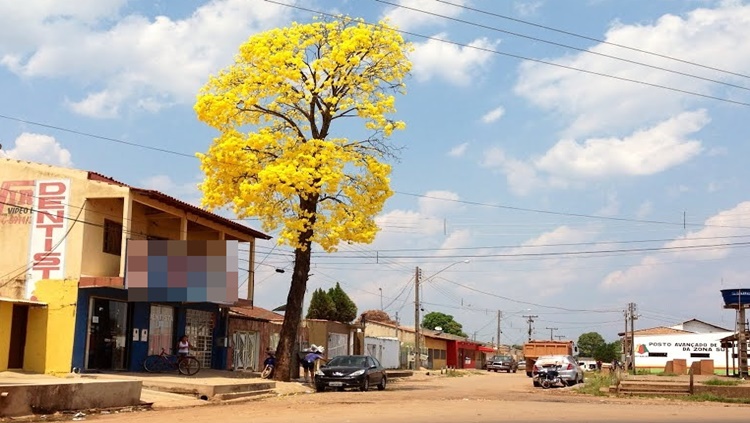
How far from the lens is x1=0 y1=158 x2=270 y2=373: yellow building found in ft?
80.3

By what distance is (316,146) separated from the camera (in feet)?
91.1

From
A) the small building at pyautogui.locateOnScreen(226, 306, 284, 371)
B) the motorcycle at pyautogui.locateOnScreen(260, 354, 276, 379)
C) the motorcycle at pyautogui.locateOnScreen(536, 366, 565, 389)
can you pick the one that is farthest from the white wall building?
the motorcycle at pyautogui.locateOnScreen(260, 354, 276, 379)

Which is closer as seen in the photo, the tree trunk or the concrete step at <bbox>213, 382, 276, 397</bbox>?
the concrete step at <bbox>213, 382, 276, 397</bbox>

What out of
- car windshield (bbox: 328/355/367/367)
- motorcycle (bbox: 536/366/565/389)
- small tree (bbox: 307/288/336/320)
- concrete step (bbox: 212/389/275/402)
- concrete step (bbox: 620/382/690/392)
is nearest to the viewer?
concrete step (bbox: 212/389/275/402)

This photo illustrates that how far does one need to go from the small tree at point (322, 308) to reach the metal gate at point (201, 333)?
2098cm

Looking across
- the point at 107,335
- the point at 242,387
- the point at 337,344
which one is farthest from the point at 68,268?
the point at 337,344

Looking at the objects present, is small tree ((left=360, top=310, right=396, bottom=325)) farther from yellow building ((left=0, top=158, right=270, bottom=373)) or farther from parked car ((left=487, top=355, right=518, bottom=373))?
yellow building ((left=0, top=158, right=270, bottom=373))

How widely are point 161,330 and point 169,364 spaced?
1.89m

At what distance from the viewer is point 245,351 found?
127 ft

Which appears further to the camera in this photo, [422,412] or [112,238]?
[112,238]

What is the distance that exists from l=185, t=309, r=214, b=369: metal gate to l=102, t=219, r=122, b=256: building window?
5.31m

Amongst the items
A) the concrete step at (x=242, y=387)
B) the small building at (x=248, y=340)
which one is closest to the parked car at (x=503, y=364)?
the small building at (x=248, y=340)

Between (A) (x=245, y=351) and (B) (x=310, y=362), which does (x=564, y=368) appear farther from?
(A) (x=245, y=351)

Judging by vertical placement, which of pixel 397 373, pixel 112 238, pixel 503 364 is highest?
pixel 112 238
